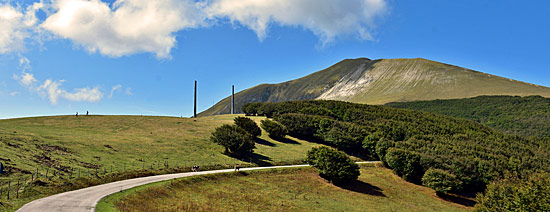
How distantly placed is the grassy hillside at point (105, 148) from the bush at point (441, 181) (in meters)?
25.2

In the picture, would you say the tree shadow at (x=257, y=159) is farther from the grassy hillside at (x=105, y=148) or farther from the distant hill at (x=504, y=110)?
the distant hill at (x=504, y=110)

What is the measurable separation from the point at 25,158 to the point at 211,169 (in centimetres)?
2527

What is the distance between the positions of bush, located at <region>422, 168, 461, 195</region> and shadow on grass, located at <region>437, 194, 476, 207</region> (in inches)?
35.7

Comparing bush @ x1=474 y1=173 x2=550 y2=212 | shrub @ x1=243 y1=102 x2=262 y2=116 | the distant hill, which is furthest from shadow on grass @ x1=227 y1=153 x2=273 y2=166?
the distant hill

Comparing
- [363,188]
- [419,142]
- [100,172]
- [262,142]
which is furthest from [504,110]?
[100,172]

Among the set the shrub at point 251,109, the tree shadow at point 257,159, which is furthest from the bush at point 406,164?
the shrub at point 251,109

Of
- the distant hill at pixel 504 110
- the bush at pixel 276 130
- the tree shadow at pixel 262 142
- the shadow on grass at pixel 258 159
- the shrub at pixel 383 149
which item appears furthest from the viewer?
the distant hill at pixel 504 110

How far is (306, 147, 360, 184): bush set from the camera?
57156 mm

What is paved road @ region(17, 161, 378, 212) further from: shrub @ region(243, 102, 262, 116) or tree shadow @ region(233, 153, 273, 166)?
shrub @ region(243, 102, 262, 116)

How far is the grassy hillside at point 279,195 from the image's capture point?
36.5 metres

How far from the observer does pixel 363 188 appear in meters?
57.2

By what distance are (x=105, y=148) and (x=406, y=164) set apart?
53874mm

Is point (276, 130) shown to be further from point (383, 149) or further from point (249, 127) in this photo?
point (383, 149)

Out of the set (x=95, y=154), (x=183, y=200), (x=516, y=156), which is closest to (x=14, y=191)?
(x=183, y=200)
